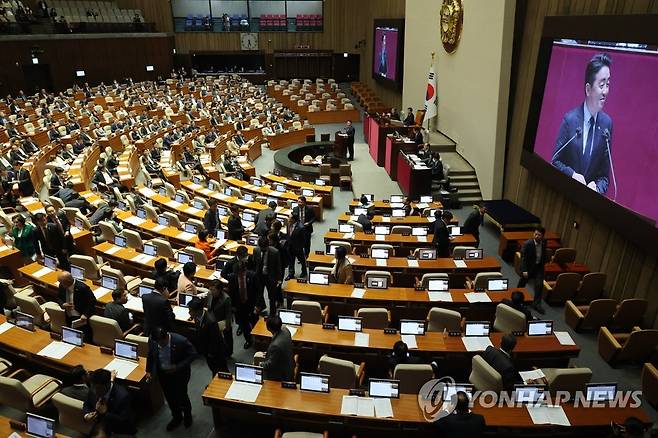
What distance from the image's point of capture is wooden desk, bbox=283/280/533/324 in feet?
24.3

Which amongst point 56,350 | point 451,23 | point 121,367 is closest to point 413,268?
point 121,367

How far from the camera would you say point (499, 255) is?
10891mm

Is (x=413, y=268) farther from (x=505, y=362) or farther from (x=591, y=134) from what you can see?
(x=591, y=134)

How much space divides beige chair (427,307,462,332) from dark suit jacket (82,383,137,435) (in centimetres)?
401

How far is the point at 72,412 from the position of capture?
16.1 ft

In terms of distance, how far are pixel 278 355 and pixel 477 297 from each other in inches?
142

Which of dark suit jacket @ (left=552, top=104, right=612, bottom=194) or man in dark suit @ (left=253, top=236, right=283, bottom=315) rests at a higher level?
dark suit jacket @ (left=552, top=104, right=612, bottom=194)

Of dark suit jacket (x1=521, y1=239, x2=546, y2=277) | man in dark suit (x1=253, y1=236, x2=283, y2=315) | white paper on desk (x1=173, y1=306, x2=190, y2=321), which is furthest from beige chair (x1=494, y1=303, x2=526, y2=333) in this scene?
white paper on desk (x1=173, y1=306, x2=190, y2=321)

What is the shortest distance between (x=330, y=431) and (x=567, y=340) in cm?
341

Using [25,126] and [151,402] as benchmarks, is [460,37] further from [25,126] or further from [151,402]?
[25,126]

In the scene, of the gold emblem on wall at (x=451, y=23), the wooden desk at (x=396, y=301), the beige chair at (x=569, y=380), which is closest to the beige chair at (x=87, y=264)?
the wooden desk at (x=396, y=301)

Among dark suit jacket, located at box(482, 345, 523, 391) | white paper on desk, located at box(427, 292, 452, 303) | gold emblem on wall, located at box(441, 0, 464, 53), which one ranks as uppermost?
gold emblem on wall, located at box(441, 0, 464, 53)

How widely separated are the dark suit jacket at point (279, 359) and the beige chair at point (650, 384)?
4.67 metres

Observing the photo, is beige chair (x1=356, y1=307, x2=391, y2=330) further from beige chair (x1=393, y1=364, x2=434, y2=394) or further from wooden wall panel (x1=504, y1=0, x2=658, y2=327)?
wooden wall panel (x1=504, y1=0, x2=658, y2=327)
